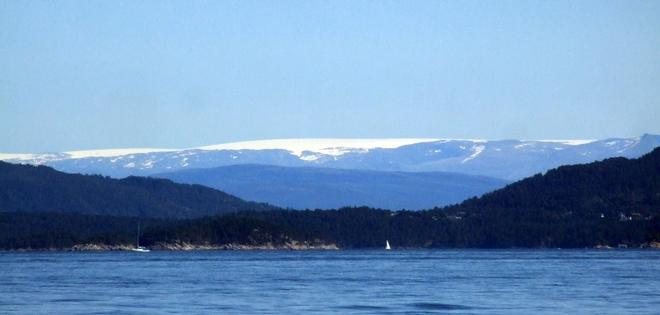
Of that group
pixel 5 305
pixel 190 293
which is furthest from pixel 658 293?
pixel 5 305

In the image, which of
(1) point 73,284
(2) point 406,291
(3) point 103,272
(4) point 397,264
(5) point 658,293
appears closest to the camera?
(5) point 658,293

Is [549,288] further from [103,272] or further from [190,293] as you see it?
[103,272]

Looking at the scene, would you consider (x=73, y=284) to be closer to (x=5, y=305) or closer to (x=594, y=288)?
(x=5, y=305)

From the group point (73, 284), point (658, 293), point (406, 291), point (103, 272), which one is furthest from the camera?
point (103, 272)

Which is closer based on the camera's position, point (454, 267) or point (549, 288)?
point (549, 288)

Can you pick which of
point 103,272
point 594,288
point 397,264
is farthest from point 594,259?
point 594,288

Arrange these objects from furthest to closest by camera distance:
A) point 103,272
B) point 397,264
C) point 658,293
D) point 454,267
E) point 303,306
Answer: point 397,264 → point 454,267 → point 103,272 → point 658,293 → point 303,306
